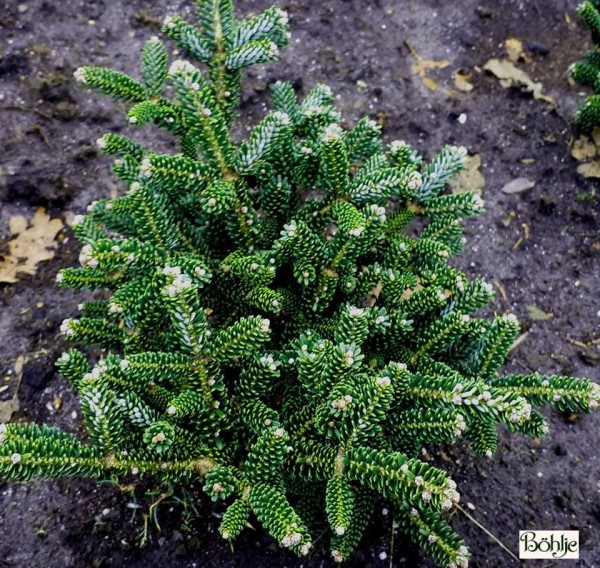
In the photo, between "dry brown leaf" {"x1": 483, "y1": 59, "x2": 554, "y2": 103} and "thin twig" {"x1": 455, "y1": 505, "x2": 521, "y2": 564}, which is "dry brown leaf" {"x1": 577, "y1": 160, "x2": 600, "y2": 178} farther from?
"thin twig" {"x1": 455, "y1": 505, "x2": 521, "y2": 564}

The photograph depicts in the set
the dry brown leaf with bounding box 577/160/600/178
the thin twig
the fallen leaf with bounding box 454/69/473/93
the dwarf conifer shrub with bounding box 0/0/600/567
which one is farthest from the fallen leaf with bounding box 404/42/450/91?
the thin twig

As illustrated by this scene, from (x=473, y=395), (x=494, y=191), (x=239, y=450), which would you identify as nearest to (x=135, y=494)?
(x=239, y=450)

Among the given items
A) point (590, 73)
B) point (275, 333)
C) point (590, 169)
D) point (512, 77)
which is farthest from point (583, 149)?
point (275, 333)

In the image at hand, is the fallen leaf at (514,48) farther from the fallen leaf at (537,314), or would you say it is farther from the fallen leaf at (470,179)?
the fallen leaf at (537,314)

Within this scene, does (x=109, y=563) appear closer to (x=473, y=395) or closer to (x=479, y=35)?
(x=473, y=395)

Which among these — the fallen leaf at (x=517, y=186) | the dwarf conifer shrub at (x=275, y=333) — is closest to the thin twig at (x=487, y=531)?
the dwarf conifer shrub at (x=275, y=333)

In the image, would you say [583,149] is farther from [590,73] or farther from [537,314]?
[537,314]
